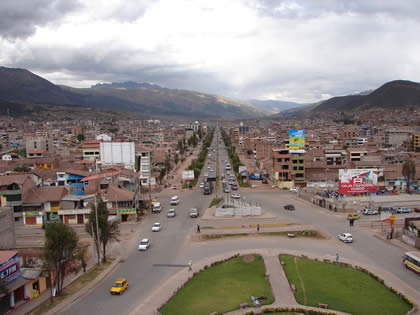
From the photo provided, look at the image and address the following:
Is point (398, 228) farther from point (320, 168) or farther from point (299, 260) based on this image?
point (320, 168)

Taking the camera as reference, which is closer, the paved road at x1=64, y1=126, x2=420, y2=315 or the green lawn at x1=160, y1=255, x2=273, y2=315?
the green lawn at x1=160, y1=255, x2=273, y2=315

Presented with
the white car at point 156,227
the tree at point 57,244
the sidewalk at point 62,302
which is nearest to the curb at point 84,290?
the sidewalk at point 62,302

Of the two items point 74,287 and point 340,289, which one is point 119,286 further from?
point 340,289

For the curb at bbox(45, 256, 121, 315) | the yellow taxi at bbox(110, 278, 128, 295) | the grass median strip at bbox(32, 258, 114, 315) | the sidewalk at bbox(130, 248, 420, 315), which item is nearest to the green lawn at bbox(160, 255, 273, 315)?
the sidewalk at bbox(130, 248, 420, 315)

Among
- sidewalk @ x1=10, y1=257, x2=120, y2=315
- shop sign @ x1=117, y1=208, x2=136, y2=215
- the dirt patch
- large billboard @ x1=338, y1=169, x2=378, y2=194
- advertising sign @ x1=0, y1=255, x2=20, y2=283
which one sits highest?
large billboard @ x1=338, y1=169, x2=378, y2=194

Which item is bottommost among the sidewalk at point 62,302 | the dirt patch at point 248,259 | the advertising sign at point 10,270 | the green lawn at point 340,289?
the sidewalk at point 62,302

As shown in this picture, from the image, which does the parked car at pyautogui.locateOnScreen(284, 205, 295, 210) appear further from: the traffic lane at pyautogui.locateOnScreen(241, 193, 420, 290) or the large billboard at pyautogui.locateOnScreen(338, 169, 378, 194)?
the large billboard at pyautogui.locateOnScreen(338, 169, 378, 194)

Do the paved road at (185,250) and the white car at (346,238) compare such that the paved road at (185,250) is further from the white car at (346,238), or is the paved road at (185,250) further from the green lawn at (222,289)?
the green lawn at (222,289)
